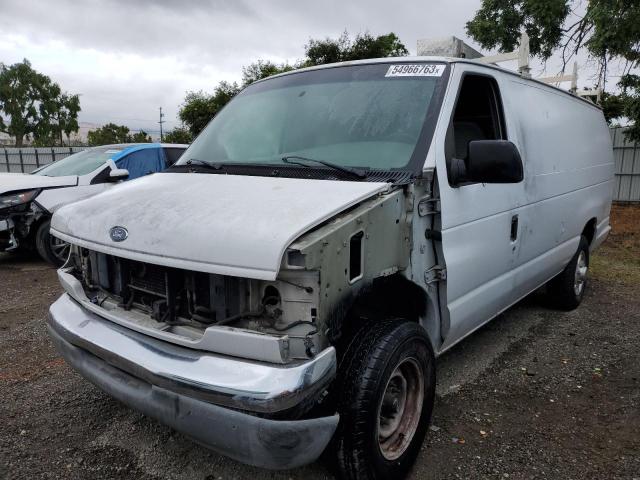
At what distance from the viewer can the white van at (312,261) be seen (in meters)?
2.00

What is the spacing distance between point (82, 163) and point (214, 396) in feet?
23.5

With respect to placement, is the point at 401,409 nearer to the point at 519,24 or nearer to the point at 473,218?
the point at 473,218

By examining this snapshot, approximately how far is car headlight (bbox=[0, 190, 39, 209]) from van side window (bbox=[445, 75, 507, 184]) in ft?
19.3

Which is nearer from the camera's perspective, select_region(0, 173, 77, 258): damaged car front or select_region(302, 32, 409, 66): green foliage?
select_region(0, 173, 77, 258): damaged car front

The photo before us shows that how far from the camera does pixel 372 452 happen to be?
7.48 feet

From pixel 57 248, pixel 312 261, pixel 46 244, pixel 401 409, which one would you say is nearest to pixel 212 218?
pixel 312 261

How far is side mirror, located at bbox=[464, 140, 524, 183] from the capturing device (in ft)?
8.71

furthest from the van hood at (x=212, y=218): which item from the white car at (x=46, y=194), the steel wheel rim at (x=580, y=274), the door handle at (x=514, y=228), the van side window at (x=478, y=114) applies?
the white car at (x=46, y=194)

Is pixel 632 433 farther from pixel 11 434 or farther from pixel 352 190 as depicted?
pixel 11 434

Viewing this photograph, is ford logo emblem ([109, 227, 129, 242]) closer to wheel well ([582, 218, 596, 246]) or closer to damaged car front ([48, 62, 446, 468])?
damaged car front ([48, 62, 446, 468])

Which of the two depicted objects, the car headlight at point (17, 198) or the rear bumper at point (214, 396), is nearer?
the rear bumper at point (214, 396)

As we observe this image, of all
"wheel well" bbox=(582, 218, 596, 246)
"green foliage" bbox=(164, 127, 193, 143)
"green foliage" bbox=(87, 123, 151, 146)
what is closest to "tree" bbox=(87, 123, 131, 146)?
"green foliage" bbox=(87, 123, 151, 146)

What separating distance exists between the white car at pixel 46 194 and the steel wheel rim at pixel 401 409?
4.89 metres

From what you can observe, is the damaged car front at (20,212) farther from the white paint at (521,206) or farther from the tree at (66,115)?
the tree at (66,115)
